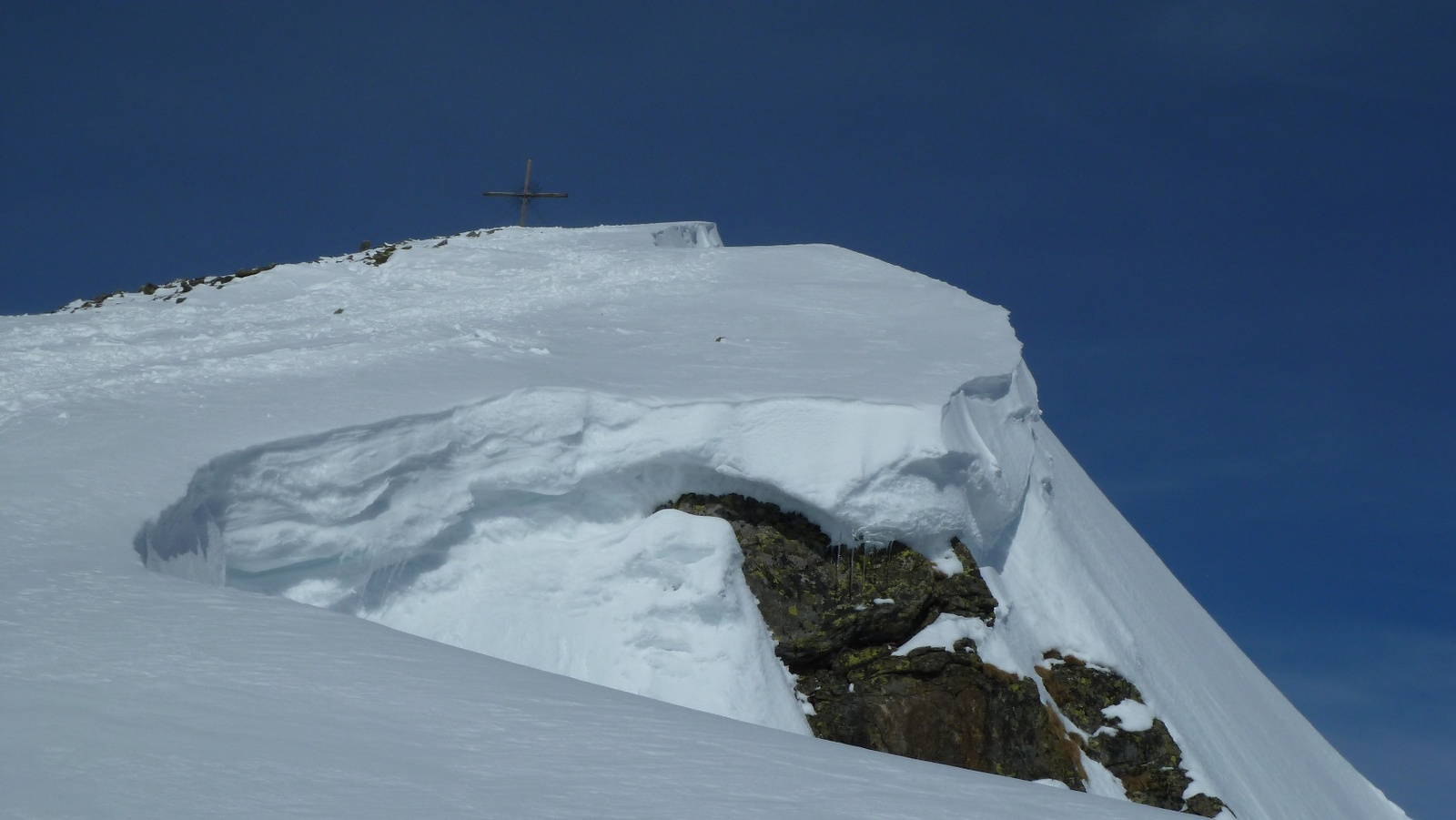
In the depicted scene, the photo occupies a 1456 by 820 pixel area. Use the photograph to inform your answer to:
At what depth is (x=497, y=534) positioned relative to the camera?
990cm

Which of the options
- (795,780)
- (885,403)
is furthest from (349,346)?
(795,780)

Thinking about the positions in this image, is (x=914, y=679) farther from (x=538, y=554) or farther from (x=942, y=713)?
(x=538, y=554)

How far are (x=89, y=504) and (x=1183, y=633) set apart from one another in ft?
35.7

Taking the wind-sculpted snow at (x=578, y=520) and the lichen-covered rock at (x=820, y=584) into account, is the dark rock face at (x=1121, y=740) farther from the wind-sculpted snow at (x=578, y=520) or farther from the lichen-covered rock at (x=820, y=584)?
the wind-sculpted snow at (x=578, y=520)

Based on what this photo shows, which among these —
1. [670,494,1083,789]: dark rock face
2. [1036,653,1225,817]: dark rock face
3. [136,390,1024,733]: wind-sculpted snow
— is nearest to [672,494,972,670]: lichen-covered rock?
[670,494,1083,789]: dark rock face

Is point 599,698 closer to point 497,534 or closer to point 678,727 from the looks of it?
point 678,727

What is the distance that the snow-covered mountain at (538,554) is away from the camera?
406 centimetres

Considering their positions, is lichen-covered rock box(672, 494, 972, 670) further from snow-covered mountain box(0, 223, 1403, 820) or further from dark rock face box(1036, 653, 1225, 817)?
dark rock face box(1036, 653, 1225, 817)

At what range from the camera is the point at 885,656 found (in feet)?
32.6

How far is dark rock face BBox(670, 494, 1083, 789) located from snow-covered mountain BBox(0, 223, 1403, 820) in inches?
2.8

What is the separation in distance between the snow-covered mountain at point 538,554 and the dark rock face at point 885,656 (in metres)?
0.07

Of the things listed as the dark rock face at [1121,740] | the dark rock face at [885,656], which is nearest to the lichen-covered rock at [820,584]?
the dark rock face at [885,656]

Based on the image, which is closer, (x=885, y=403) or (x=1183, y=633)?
Result: (x=885, y=403)

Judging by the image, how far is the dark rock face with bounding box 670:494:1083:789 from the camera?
9477 millimetres
